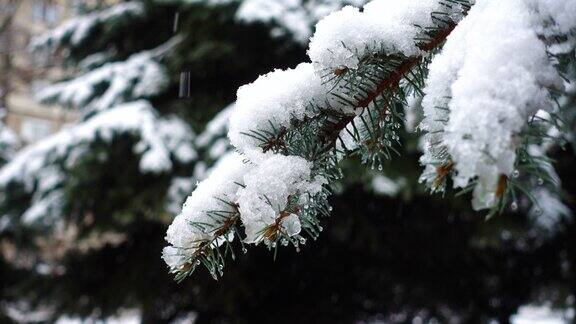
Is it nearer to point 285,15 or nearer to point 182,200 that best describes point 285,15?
point 285,15

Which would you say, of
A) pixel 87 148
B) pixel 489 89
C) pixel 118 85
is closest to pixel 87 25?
pixel 118 85

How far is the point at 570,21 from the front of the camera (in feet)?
1.71

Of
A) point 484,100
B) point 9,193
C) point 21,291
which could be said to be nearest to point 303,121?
point 484,100

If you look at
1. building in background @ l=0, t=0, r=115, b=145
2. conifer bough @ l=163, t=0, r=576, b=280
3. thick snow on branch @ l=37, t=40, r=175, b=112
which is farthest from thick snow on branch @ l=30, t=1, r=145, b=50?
conifer bough @ l=163, t=0, r=576, b=280

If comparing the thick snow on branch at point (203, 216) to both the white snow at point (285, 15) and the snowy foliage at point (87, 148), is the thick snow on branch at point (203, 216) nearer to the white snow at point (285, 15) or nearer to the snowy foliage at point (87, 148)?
the snowy foliage at point (87, 148)

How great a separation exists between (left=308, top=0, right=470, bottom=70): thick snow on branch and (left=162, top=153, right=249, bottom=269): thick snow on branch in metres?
0.18

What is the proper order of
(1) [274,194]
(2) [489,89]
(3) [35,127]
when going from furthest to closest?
(3) [35,127]
(1) [274,194]
(2) [489,89]

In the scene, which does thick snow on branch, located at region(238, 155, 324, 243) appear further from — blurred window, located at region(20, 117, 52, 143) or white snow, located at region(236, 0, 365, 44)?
blurred window, located at region(20, 117, 52, 143)

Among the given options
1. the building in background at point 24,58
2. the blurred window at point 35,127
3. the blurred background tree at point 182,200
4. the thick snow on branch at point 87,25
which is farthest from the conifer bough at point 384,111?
the blurred window at point 35,127

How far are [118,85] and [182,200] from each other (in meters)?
1.24

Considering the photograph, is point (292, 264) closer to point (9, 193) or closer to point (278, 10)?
point (278, 10)

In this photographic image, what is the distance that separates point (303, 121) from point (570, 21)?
1.02ft

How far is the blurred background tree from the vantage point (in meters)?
3.39

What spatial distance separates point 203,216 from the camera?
0.60 m
